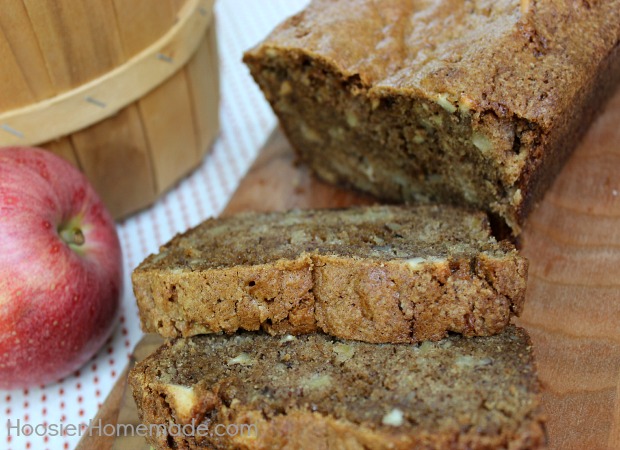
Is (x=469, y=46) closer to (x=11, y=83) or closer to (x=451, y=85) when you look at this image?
(x=451, y=85)

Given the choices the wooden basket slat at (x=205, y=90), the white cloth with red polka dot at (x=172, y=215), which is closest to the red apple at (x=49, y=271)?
the white cloth with red polka dot at (x=172, y=215)

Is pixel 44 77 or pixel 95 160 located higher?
pixel 44 77

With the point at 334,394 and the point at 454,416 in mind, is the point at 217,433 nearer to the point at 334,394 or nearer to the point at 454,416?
the point at 334,394

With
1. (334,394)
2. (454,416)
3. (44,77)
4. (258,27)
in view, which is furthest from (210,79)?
(454,416)

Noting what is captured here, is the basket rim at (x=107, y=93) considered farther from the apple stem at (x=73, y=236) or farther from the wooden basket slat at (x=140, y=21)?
the apple stem at (x=73, y=236)

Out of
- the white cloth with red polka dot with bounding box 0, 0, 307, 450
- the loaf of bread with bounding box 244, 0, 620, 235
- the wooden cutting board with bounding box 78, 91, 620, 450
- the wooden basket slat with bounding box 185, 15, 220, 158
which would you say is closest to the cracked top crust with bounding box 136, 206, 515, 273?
the loaf of bread with bounding box 244, 0, 620, 235

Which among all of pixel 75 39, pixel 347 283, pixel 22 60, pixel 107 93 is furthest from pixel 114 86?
pixel 347 283

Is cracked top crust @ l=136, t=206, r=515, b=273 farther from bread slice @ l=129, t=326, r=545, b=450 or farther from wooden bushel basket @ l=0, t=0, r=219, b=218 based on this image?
wooden bushel basket @ l=0, t=0, r=219, b=218
